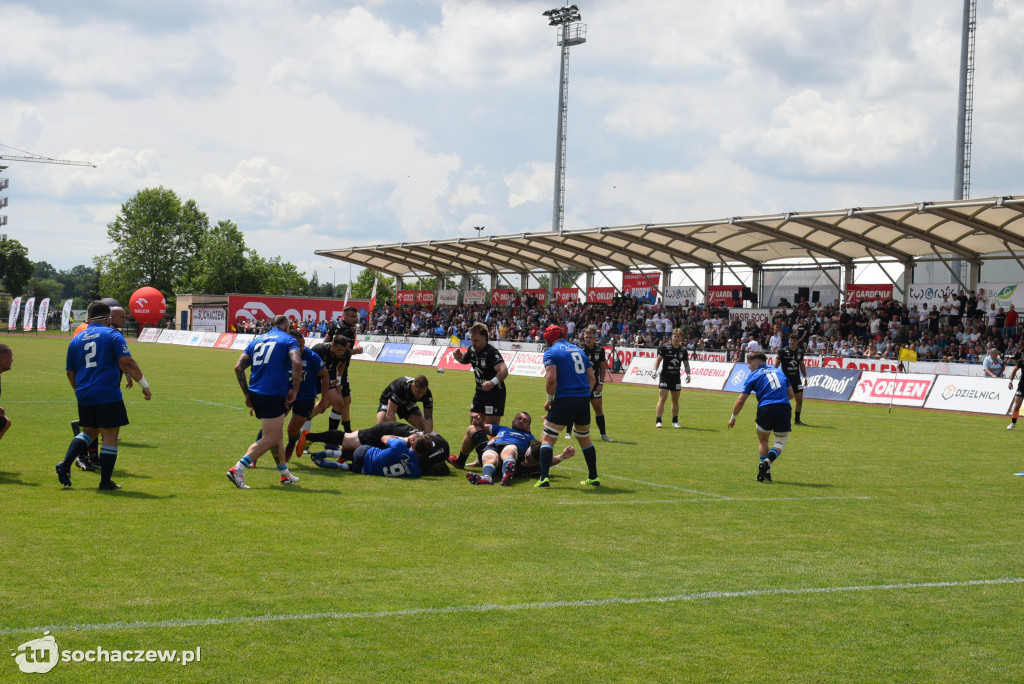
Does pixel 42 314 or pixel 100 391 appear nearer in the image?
pixel 100 391

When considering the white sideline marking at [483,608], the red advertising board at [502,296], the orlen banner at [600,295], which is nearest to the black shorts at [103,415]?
the white sideline marking at [483,608]

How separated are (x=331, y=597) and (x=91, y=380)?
197 inches

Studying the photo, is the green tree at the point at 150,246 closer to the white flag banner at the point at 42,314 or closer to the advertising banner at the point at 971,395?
the white flag banner at the point at 42,314

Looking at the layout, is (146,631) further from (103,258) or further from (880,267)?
(103,258)

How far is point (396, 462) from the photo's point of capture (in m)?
11.1

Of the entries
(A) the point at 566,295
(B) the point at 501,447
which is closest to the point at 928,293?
(A) the point at 566,295

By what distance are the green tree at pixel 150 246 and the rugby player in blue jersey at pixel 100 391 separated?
350 feet

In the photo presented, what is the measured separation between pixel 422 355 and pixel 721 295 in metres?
15.8

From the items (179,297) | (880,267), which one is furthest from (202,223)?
(880,267)

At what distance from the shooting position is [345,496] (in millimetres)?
9766

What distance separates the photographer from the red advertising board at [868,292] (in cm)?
4106

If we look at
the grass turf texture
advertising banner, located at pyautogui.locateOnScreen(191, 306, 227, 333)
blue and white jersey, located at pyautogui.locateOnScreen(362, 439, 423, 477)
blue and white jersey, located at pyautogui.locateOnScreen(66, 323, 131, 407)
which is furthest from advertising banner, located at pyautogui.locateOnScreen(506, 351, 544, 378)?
advertising banner, located at pyautogui.locateOnScreen(191, 306, 227, 333)

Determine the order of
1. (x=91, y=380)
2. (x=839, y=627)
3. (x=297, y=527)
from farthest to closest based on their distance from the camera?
(x=91, y=380), (x=297, y=527), (x=839, y=627)

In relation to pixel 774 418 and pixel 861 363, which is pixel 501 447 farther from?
pixel 861 363
